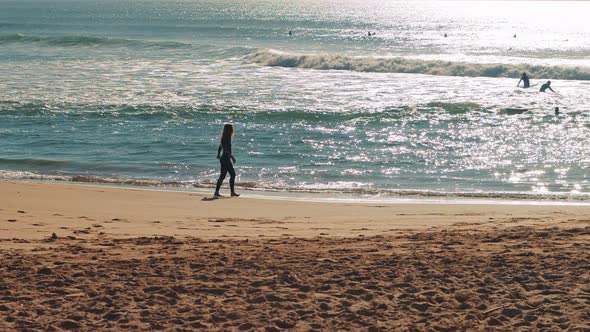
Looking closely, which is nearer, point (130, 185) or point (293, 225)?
point (293, 225)

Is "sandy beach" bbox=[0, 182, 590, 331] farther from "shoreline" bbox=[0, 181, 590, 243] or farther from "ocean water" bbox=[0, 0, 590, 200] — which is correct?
"ocean water" bbox=[0, 0, 590, 200]

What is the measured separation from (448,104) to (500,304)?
21.8m

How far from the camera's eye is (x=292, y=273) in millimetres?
7703

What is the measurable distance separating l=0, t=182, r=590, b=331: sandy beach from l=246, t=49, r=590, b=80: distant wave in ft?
104

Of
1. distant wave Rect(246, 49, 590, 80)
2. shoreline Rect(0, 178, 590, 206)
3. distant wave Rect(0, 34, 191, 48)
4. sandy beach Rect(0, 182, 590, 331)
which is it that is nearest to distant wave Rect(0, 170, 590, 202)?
shoreline Rect(0, 178, 590, 206)

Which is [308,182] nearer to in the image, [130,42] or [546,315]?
[546,315]

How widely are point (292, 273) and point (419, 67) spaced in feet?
123

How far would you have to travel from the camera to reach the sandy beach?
659 centimetres

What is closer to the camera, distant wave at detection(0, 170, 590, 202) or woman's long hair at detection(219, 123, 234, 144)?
woman's long hair at detection(219, 123, 234, 144)

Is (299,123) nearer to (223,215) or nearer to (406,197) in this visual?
(406,197)

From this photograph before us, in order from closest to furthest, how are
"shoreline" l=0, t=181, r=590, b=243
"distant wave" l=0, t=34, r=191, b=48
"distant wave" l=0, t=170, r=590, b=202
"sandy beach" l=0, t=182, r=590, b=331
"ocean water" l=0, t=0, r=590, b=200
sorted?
1. "sandy beach" l=0, t=182, r=590, b=331
2. "shoreline" l=0, t=181, r=590, b=243
3. "distant wave" l=0, t=170, r=590, b=202
4. "ocean water" l=0, t=0, r=590, b=200
5. "distant wave" l=0, t=34, r=191, b=48

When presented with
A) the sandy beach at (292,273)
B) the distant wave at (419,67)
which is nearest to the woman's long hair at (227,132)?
the sandy beach at (292,273)

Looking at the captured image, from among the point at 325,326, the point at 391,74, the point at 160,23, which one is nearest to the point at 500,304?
the point at 325,326

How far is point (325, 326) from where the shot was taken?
6.45 metres
